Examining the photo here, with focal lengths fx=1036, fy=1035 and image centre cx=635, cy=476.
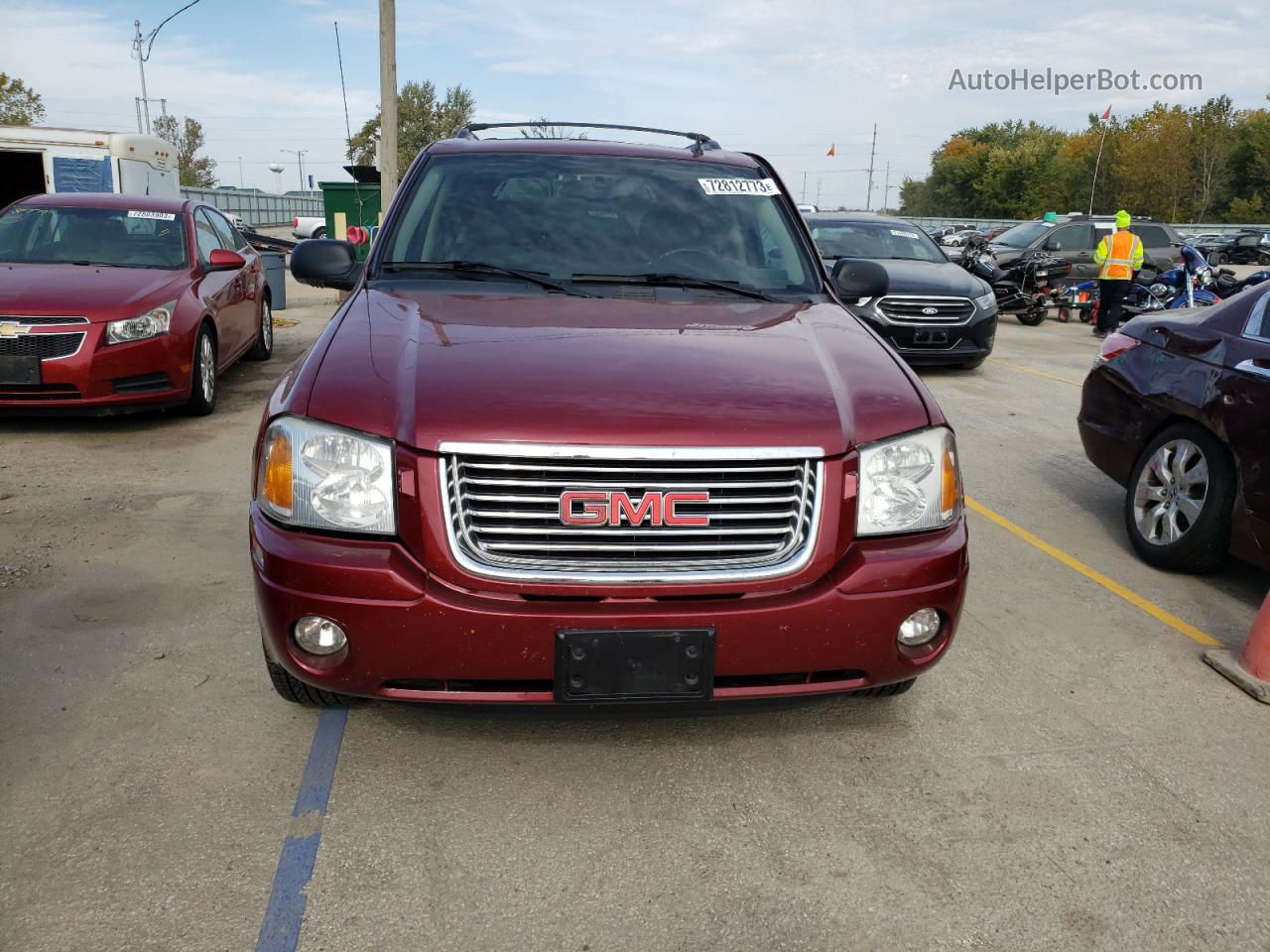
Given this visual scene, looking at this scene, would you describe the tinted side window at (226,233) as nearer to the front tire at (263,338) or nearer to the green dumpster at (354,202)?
the front tire at (263,338)

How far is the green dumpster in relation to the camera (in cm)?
2050

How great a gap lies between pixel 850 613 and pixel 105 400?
231 inches

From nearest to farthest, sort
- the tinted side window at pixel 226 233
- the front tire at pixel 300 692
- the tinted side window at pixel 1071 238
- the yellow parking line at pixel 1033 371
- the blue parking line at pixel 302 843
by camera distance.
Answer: the blue parking line at pixel 302 843, the front tire at pixel 300 692, the tinted side window at pixel 226 233, the yellow parking line at pixel 1033 371, the tinted side window at pixel 1071 238

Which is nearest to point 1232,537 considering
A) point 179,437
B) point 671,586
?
point 671,586

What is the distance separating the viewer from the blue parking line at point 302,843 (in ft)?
7.66

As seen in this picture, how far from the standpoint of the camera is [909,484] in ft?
9.06

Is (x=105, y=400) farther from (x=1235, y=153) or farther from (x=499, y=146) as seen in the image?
(x=1235, y=153)

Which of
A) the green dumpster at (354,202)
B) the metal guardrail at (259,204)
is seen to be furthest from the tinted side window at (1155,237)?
the metal guardrail at (259,204)

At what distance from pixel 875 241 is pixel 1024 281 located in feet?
21.7

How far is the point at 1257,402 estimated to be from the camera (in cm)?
436

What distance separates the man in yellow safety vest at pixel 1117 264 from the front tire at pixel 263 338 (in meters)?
11.0

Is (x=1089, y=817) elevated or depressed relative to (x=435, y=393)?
depressed

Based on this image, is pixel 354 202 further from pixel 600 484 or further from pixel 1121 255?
pixel 600 484

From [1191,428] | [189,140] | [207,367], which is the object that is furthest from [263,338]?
[189,140]
